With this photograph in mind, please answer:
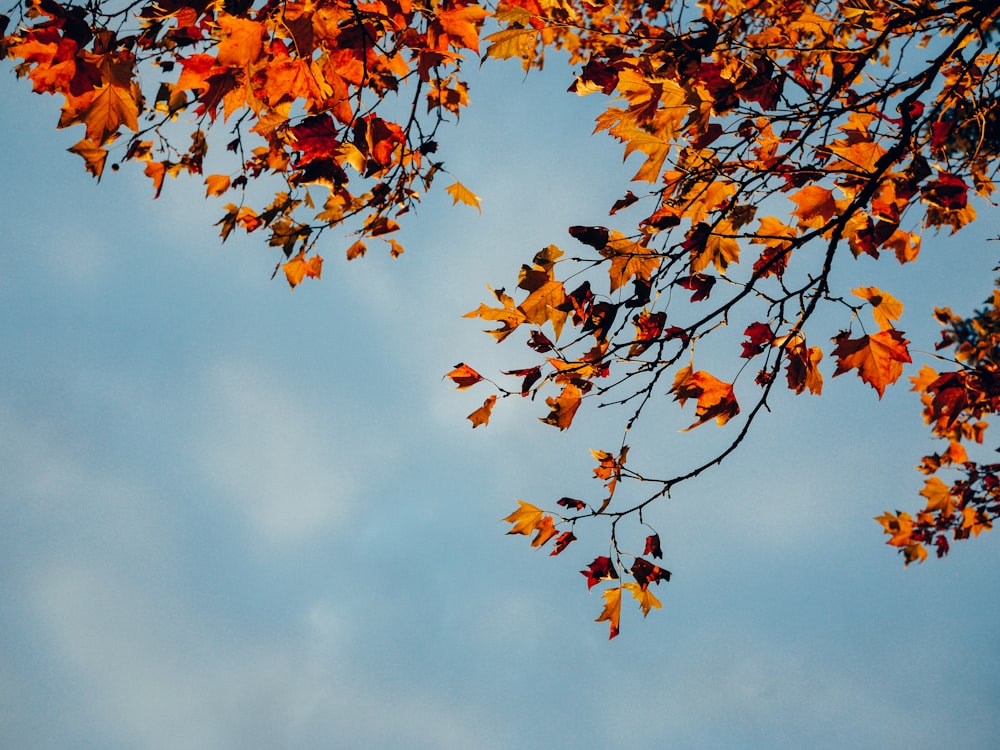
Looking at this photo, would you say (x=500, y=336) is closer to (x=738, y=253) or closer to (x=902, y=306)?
(x=738, y=253)

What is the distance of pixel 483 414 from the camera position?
7.95ft

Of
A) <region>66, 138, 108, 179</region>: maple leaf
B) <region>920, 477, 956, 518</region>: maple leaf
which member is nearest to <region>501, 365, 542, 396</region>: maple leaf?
<region>66, 138, 108, 179</region>: maple leaf

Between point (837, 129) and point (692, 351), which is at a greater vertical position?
point (837, 129)

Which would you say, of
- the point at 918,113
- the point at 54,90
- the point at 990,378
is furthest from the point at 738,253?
the point at 54,90

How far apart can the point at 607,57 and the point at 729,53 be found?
1.59ft

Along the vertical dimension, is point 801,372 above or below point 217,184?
below

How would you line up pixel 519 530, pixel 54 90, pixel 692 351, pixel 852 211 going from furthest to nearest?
pixel 519 530, pixel 692 351, pixel 852 211, pixel 54 90

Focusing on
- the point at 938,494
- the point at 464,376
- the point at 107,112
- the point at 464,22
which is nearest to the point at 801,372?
the point at 464,376

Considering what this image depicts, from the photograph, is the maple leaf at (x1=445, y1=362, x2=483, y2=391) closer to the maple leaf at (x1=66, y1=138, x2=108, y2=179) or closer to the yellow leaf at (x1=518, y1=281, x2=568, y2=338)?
the yellow leaf at (x1=518, y1=281, x2=568, y2=338)

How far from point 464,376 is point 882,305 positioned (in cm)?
157

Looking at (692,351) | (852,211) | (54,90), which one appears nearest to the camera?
(54,90)

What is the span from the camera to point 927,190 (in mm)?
2084

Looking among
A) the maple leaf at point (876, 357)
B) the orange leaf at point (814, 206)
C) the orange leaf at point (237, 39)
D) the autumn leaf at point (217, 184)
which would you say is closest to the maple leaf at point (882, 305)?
the maple leaf at point (876, 357)

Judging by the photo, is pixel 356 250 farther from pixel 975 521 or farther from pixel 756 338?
pixel 975 521
